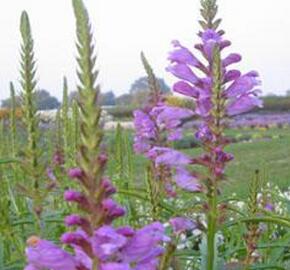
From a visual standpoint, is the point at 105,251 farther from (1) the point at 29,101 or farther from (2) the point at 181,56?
(2) the point at 181,56

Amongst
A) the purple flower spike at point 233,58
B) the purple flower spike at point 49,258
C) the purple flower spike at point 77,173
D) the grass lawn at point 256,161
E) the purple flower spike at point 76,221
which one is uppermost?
the purple flower spike at point 233,58

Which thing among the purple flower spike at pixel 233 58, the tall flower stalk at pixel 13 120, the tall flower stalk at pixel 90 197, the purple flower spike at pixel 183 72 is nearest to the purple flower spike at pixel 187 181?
the purple flower spike at pixel 183 72

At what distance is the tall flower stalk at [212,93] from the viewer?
1.72 meters

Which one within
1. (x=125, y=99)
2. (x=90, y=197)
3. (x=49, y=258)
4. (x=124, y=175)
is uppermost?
(x=125, y=99)

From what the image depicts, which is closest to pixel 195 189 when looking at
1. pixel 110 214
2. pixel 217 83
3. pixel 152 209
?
pixel 152 209

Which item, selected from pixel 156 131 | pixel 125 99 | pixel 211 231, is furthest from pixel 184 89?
pixel 125 99

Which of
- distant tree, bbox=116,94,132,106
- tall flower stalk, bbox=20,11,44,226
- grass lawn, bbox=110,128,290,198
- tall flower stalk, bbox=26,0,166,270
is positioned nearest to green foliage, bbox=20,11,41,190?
tall flower stalk, bbox=20,11,44,226

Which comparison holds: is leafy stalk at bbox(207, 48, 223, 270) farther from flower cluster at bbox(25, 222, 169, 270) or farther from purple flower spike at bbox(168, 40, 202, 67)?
flower cluster at bbox(25, 222, 169, 270)

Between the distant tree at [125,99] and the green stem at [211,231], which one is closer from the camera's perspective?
the green stem at [211,231]

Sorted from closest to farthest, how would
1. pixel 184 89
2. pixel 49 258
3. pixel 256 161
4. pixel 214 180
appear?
1. pixel 49 258
2. pixel 214 180
3. pixel 184 89
4. pixel 256 161

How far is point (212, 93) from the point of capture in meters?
1.80

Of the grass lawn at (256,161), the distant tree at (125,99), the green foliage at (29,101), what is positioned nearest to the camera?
the green foliage at (29,101)

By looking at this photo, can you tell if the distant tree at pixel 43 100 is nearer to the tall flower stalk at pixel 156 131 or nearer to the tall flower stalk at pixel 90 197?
the tall flower stalk at pixel 156 131

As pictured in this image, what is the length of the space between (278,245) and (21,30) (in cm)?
126
